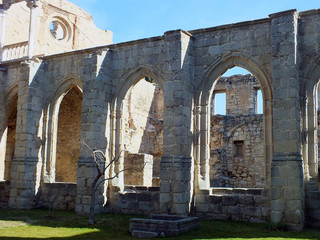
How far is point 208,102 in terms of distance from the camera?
999 cm

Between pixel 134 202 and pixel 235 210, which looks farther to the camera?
pixel 134 202

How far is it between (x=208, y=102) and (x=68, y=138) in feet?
28.6

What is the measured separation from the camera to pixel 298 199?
789 cm

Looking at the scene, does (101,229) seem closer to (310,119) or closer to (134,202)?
(134,202)

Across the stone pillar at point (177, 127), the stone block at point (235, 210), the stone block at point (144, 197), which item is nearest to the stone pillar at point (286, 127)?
the stone block at point (235, 210)

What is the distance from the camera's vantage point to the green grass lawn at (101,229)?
7.29 metres

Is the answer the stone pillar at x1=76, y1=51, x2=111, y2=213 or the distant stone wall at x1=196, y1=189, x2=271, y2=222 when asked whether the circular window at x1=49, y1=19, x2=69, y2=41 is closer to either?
the stone pillar at x1=76, y1=51, x2=111, y2=213

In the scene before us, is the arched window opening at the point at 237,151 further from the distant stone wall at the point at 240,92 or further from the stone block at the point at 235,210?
the stone block at the point at 235,210

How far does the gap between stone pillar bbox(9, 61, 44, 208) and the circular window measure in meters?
7.04

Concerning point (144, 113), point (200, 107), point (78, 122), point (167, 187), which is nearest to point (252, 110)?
point (144, 113)

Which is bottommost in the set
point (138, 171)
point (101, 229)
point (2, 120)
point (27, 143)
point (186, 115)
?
point (101, 229)

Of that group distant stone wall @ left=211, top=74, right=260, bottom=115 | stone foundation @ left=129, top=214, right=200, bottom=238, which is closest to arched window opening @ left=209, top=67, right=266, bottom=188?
distant stone wall @ left=211, top=74, right=260, bottom=115

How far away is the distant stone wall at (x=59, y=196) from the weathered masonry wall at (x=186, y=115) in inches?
2.0

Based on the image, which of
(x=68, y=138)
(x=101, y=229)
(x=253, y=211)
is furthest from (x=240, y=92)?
(x=101, y=229)
